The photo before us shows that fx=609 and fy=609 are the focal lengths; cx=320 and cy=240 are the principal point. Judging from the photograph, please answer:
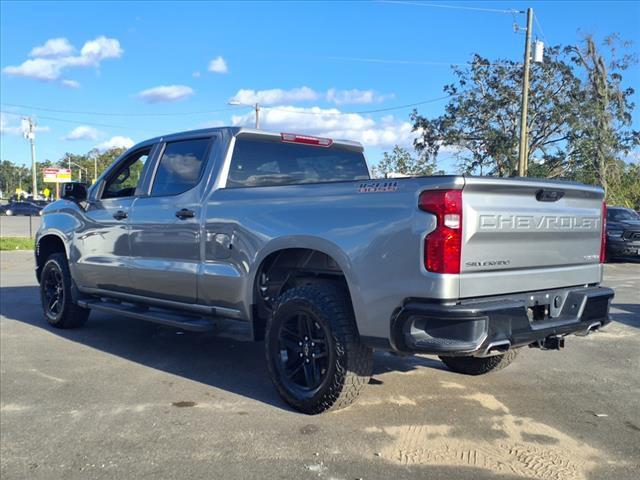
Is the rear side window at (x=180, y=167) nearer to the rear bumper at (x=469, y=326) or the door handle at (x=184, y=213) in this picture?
the door handle at (x=184, y=213)

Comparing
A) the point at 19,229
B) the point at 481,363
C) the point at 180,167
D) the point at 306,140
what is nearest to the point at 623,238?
the point at 481,363

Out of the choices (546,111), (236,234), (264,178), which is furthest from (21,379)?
(546,111)

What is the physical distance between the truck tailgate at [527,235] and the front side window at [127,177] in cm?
368

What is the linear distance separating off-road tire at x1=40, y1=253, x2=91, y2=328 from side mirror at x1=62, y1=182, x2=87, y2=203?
816 millimetres

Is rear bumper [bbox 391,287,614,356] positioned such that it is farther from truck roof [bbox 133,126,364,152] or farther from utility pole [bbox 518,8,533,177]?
utility pole [bbox 518,8,533,177]

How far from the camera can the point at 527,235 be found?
391 centimetres

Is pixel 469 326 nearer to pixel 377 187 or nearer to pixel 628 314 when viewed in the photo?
pixel 377 187

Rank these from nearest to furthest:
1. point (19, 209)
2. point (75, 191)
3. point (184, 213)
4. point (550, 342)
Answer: point (550, 342), point (184, 213), point (75, 191), point (19, 209)

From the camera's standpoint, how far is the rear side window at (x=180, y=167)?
5.40 metres

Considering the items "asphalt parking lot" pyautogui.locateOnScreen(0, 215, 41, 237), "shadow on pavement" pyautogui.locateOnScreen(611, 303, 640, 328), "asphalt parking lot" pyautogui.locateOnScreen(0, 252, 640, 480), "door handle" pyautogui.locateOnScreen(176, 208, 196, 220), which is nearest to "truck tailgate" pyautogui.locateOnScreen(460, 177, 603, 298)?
"asphalt parking lot" pyautogui.locateOnScreen(0, 252, 640, 480)

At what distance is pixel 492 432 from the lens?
4.00 m

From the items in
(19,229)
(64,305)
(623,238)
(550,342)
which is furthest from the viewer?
(19,229)

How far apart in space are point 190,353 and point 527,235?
11.7 feet

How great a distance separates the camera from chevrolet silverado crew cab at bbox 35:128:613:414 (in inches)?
141
